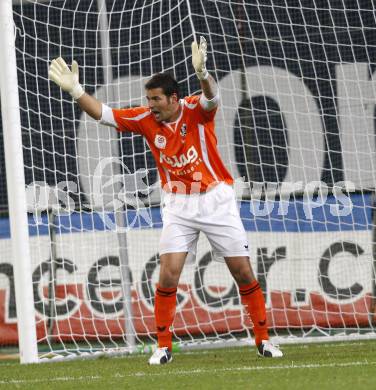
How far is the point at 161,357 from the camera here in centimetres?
597

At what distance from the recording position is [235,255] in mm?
6070

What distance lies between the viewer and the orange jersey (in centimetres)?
601

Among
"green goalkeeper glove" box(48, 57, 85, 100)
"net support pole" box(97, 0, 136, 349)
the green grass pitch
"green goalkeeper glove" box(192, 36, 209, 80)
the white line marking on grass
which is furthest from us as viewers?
"net support pole" box(97, 0, 136, 349)

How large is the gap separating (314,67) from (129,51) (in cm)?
161

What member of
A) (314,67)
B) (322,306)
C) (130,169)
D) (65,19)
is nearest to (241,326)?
(322,306)

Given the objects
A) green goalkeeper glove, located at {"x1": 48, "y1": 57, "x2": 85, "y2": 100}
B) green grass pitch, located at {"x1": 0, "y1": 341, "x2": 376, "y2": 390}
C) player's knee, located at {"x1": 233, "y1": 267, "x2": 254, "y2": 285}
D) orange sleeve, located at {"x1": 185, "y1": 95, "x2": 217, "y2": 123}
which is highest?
green goalkeeper glove, located at {"x1": 48, "y1": 57, "x2": 85, "y2": 100}

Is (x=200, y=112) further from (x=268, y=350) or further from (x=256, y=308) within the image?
(x=268, y=350)

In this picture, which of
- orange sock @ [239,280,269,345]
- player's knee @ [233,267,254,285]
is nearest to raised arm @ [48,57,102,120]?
player's knee @ [233,267,254,285]

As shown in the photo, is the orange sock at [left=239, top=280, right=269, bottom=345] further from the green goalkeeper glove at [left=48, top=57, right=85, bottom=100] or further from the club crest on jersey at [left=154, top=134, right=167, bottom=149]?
the green goalkeeper glove at [left=48, top=57, right=85, bottom=100]

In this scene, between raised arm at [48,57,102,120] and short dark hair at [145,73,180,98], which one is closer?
short dark hair at [145,73,180,98]

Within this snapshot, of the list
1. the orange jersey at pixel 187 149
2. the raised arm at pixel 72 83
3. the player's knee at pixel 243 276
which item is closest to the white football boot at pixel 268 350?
the player's knee at pixel 243 276

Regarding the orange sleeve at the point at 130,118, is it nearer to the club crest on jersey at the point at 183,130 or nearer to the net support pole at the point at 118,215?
the club crest on jersey at the point at 183,130

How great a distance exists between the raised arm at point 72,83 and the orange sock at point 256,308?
146 centimetres

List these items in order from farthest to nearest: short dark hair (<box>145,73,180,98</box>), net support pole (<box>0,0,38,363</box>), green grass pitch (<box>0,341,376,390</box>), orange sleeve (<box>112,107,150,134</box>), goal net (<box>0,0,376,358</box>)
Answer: goal net (<box>0,0,376,358</box>)
net support pole (<box>0,0,38,363</box>)
orange sleeve (<box>112,107,150,134</box>)
short dark hair (<box>145,73,180,98</box>)
green grass pitch (<box>0,341,376,390</box>)
